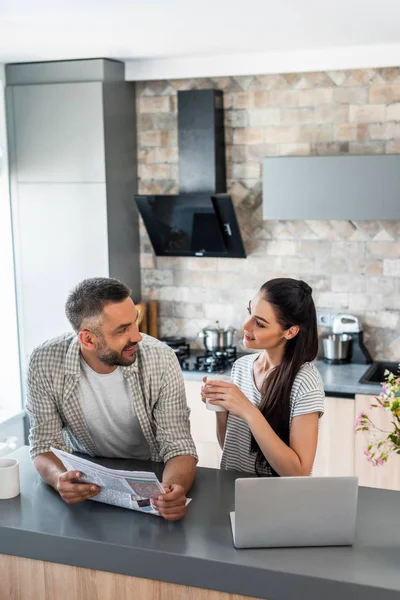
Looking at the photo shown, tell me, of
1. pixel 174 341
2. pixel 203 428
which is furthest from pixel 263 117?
pixel 203 428

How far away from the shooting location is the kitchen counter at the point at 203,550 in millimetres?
1867

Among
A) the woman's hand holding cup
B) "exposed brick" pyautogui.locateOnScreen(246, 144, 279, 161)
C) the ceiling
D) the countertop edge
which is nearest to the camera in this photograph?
the countertop edge

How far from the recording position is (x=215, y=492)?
238 centimetres

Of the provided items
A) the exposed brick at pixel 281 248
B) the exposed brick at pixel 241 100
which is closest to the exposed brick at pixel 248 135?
the exposed brick at pixel 241 100

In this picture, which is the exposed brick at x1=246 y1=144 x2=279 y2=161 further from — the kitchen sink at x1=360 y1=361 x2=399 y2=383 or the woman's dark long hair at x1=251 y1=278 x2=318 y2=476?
the woman's dark long hair at x1=251 y1=278 x2=318 y2=476

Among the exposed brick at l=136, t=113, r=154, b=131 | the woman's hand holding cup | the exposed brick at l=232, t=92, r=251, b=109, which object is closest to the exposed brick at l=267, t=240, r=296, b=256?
the exposed brick at l=232, t=92, r=251, b=109

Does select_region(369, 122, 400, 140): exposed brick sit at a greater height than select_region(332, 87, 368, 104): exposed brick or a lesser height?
lesser

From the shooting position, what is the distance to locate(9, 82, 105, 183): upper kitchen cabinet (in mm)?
4504

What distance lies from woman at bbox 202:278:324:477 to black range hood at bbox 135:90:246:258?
1.99 m

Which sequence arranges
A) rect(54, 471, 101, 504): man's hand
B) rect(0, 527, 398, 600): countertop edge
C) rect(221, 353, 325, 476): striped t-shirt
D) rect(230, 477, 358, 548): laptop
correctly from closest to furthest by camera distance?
1. rect(0, 527, 398, 600): countertop edge
2. rect(230, 477, 358, 548): laptop
3. rect(54, 471, 101, 504): man's hand
4. rect(221, 353, 325, 476): striped t-shirt

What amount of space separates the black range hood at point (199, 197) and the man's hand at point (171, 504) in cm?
260

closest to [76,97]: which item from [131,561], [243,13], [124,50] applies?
[124,50]

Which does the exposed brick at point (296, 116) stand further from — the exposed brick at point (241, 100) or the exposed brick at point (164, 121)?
the exposed brick at point (164, 121)

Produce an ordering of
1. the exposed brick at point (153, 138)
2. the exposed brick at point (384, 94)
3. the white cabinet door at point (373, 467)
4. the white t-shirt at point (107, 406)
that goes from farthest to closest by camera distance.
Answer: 1. the exposed brick at point (153, 138)
2. the exposed brick at point (384, 94)
3. the white cabinet door at point (373, 467)
4. the white t-shirt at point (107, 406)
